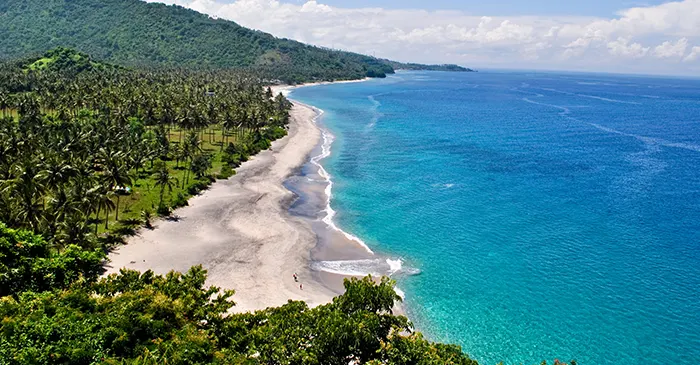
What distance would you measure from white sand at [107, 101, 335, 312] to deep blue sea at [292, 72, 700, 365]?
10723mm

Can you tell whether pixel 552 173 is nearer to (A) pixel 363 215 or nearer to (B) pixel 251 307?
(A) pixel 363 215

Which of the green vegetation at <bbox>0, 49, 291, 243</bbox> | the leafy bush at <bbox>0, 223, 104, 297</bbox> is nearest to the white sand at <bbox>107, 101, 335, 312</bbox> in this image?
the green vegetation at <bbox>0, 49, 291, 243</bbox>

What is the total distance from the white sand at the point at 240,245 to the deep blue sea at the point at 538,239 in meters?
10.7

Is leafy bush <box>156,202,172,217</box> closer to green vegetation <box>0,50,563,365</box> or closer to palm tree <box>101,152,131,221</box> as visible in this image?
green vegetation <box>0,50,563,365</box>

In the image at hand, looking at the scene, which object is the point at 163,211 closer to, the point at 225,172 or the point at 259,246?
the point at 259,246

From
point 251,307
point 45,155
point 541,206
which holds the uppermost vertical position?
point 45,155

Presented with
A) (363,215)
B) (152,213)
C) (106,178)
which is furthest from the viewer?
(363,215)

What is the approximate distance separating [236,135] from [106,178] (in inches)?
3013

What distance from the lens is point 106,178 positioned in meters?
67.6

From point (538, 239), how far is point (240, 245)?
44557 millimetres

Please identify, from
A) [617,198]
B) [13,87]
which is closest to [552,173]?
[617,198]

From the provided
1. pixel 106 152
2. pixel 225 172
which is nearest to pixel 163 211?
pixel 106 152

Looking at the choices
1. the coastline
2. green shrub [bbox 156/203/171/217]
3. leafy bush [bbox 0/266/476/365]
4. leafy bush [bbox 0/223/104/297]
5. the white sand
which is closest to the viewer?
leafy bush [bbox 0/266/476/365]

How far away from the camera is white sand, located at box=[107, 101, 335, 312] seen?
5478 cm
